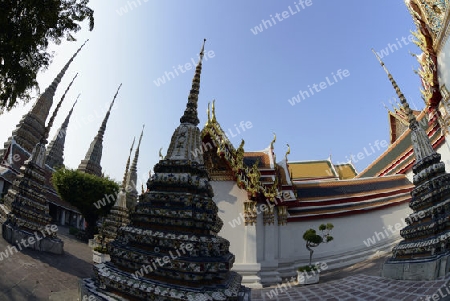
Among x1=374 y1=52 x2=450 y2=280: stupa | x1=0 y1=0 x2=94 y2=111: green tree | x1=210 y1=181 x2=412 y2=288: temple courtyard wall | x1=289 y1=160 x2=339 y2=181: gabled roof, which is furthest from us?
x1=289 y1=160 x2=339 y2=181: gabled roof

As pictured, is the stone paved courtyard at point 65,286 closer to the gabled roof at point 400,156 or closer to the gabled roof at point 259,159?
the gabled roof at point 259,159

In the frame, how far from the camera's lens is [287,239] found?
12.3m

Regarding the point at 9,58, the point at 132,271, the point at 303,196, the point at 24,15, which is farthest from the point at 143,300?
the point at 303,196

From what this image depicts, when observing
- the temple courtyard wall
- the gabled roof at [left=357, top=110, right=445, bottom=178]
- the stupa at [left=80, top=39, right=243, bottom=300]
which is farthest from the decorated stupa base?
the gabled roof at [left=357, top=110, right=445, bottom=178]

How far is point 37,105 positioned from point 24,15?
2186 cm

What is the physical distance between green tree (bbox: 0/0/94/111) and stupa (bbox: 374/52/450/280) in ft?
29.2

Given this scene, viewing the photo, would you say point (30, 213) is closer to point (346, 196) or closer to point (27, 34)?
point (27, 34)

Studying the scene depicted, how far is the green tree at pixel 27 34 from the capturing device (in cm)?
452

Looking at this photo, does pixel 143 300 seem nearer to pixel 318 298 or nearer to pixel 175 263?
pixel 175 263

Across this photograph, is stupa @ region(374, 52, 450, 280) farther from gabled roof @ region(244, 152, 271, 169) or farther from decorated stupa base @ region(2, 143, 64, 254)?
decorated stupa base @ region(2, 143, 64, 254)

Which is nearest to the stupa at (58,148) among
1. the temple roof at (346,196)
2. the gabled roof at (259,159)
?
the gabled roof at (259,159)

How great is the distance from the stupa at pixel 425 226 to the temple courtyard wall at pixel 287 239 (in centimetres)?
494

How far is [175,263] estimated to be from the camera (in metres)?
3.40

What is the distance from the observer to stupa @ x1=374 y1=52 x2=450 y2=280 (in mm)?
5551
